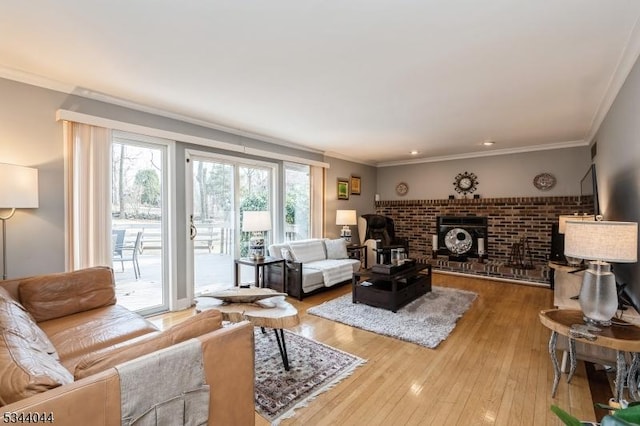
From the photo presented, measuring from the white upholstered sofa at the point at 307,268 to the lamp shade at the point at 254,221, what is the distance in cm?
46

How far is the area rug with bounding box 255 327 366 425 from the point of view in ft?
6.32

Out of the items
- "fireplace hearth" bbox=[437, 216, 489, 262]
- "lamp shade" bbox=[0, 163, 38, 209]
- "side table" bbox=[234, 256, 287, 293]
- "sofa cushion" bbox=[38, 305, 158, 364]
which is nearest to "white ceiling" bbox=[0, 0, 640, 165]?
"lamp shade" bbox=[0, 163, 38, 209]

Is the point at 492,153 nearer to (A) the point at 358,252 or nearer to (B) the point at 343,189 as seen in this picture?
(B) the point at 343,189

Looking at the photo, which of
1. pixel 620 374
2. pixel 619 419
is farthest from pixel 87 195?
pixel 620 374

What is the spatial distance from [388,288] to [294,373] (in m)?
1.90

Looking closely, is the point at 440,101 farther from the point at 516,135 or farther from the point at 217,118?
the point at 217,118

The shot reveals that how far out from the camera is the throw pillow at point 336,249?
16.9 feet

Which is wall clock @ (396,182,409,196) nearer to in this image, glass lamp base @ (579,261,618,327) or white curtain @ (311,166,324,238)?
white curtain @ (311,166,324,238)

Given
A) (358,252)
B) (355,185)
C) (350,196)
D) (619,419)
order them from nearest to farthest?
(619,419) < (358,252) < (350,196) < (355,185)

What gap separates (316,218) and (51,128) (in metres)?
3.80

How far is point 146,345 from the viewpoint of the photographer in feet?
3.84

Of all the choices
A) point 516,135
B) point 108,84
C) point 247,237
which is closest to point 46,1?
point 108,84

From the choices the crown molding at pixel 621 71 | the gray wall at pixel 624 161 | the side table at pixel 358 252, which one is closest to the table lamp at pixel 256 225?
the side table at pixel 358 252

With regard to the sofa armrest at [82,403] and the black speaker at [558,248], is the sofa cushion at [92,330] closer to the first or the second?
the sofa armrest at [82,403]
